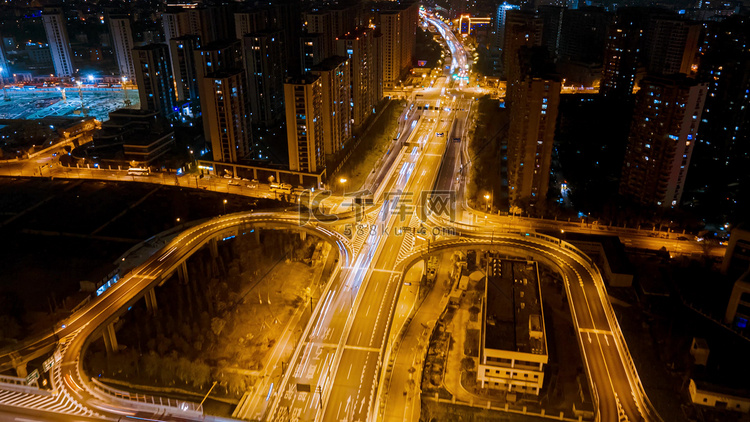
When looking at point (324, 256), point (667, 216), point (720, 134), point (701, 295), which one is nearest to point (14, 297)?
point (324, 256)

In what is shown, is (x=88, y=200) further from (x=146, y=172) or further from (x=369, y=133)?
(x=369, y=133)

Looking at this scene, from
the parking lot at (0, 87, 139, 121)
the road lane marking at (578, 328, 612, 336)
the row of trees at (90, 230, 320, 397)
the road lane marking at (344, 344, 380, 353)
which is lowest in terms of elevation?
the row of trees at (90, 230, 320, 397)

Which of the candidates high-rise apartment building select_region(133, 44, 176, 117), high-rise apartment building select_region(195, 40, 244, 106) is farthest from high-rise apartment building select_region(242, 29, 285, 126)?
high-rise apartment building select_region(133, 44, 176, 117)

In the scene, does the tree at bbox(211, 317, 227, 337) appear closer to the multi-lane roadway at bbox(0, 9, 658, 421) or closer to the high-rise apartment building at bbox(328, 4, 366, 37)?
the multi-lane roadway at bbox(0, 9, 658, 421)

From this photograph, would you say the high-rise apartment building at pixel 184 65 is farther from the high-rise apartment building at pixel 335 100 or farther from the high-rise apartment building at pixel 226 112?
the high-rise apartment building at pixel 335 100

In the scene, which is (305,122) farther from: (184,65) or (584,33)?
(584,33)

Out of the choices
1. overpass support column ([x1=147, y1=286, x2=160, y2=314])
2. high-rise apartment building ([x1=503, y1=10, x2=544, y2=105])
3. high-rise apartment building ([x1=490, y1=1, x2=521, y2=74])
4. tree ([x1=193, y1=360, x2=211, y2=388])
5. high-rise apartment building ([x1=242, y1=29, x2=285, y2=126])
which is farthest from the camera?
high-rise apartment building ([x1=490, y1=1, x2=521, y2=74])
